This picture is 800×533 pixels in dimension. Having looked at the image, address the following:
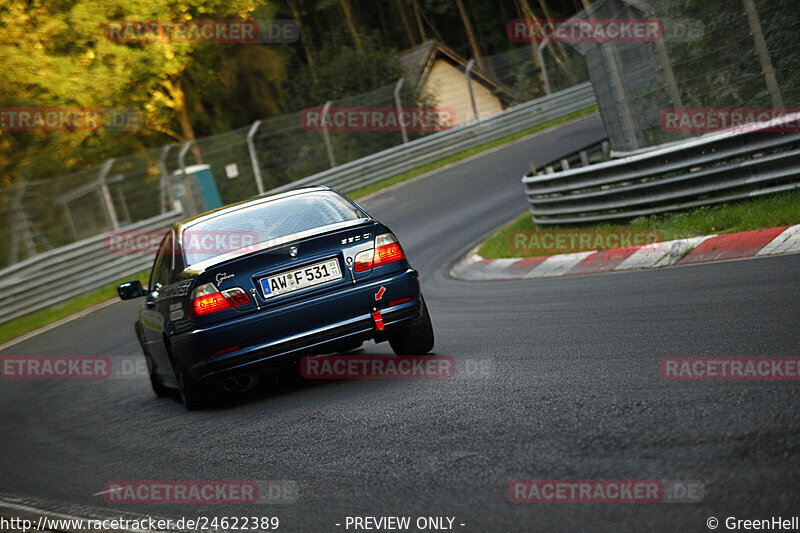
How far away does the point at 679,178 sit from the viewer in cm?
1077

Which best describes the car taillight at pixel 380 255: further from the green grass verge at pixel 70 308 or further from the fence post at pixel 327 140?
the fence post at pixel 327 140

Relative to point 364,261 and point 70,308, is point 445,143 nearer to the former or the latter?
point 70,308

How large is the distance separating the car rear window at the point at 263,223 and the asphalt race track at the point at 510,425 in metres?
1.13

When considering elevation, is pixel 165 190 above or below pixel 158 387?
above

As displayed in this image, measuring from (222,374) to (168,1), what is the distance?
26651mm

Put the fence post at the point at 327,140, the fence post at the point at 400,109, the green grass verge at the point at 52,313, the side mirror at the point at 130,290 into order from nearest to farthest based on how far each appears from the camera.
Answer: the side mirror at the point at 130,290 < the green grass verge at the point at 52,313 < the fence post at the point at 327,140 < the fence post at the point at 400,109

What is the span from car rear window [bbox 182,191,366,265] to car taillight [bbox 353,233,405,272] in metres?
0.33

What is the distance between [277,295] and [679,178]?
615cm

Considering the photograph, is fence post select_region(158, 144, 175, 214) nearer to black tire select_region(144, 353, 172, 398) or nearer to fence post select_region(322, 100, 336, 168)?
fence post select_region(322, 100, 336, 168)

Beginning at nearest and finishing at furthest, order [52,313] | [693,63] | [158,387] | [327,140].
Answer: [158,387]
[693,63]
[52,313]
[327,140]

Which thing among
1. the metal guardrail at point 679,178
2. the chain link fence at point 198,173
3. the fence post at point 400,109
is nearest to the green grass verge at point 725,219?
the metal guardrail at point 679,178

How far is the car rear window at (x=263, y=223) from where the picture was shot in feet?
21.7

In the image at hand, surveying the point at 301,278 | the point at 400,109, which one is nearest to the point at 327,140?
the point at 400,109

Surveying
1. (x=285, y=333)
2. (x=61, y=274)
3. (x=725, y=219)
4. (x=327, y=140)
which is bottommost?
(x=725, y=219)
